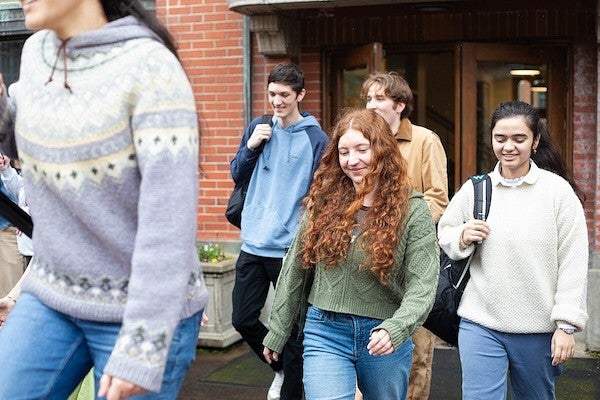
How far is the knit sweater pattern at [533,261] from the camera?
431 centimetres

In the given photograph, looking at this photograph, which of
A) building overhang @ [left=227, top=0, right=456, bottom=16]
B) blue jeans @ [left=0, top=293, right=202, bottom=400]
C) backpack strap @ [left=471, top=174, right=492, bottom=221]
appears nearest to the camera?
blue jeans @ [left=0, top=293, right=202, bottom=400]

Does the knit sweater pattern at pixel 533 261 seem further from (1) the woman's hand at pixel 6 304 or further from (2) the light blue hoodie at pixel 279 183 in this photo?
(1) the woman's hand at pixel 6 304

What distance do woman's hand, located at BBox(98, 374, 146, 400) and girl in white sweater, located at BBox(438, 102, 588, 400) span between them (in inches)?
93.8

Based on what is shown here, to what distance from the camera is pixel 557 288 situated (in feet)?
14.3

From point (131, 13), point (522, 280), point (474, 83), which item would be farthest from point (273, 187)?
point (131, 13)

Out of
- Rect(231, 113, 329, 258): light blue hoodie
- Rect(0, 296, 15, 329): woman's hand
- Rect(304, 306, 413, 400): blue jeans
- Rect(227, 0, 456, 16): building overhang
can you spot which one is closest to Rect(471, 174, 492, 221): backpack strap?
Rect(304, 306, 413, 400): blue jeans

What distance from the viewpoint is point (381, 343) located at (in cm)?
384

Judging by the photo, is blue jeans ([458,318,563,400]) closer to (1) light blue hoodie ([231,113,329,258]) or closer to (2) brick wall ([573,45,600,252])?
(1) light blue hoodie ([231,113,329,258])

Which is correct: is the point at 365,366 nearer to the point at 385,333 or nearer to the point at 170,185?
the point at 385,333

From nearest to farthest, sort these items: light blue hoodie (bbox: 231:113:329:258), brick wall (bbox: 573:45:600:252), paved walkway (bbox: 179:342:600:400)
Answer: light blue hoodie (bbox: 231:113:329:258), paved walkway (bbox: 179:342:600:400), brick wall (bbox: 573:45:600:252)

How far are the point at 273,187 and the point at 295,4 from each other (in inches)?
77.1

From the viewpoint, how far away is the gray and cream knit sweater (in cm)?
236

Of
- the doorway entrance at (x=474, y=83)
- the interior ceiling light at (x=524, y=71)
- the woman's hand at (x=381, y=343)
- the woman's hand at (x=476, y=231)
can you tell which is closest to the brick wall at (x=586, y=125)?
the doorway entrance at (x=474, y=83)

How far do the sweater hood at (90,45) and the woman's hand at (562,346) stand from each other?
97.5 inches
